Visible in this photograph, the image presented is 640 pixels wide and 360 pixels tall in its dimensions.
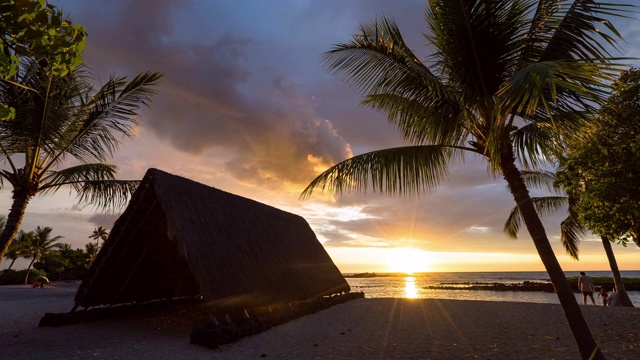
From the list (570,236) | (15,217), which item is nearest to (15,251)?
(15,217)

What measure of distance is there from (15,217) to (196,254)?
4466 millimetres

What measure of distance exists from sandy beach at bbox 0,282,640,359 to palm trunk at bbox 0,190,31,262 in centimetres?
218

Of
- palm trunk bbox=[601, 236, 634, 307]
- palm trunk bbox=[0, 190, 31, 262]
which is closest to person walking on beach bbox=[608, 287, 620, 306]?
palm trunk bbox=[601, 236, 634, 307]

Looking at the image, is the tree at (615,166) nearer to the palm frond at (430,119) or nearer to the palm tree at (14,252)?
the palm frond at (430,119)

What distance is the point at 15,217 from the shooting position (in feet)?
27.6

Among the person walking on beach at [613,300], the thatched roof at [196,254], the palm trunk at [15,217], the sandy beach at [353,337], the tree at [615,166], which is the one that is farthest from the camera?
the person walking on beach at [613,300]

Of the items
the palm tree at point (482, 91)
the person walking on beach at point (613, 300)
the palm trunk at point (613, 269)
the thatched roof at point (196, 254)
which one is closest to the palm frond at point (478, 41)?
the palm tree at point (482, 91)

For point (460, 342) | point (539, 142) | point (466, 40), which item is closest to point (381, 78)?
point (466, 40)

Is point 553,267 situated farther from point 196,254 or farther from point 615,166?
point 196,254

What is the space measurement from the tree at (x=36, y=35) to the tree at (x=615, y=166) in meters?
10.8

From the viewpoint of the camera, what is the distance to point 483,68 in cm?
602

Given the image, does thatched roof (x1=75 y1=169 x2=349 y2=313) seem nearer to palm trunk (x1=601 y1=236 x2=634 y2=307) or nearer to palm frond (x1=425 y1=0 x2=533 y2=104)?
palm frond (x1=425 y1=0 x2=533 y2=104)

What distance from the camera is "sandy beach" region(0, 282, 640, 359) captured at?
6828mm

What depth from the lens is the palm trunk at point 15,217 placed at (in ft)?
26.5
